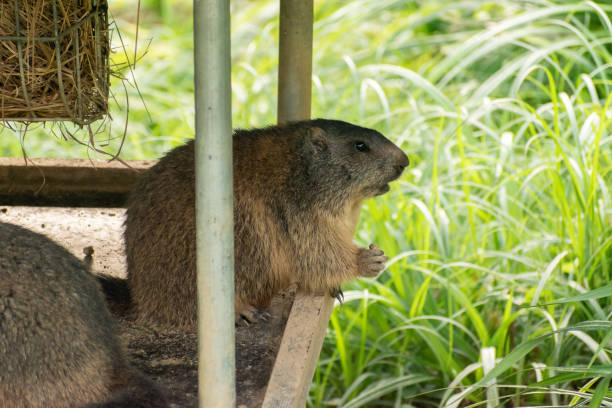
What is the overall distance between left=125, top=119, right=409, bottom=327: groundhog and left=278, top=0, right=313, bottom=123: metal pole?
0.17 metres

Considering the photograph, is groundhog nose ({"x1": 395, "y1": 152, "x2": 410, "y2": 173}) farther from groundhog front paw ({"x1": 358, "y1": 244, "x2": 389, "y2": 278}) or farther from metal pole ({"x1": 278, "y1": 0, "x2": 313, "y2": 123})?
metal pole ({"x1": 278, "y1": 0, "x2": 313, "y2": 123})

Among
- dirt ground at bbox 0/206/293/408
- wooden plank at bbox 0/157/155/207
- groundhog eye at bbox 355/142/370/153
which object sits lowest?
dirt ground at bbox 0/206/293/408

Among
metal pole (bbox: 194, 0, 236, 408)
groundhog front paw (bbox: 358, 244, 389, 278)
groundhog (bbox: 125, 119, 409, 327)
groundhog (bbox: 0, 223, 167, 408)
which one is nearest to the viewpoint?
metal pole (bbox: 194, 0, 236, 408)

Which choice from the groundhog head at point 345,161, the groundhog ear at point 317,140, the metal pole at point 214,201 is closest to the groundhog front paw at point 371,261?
the groundhog head at point 345,161

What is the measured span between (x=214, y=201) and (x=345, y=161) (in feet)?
4.98

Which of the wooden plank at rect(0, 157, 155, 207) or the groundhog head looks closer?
the groundhog head

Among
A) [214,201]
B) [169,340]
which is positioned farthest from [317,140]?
[214,201]

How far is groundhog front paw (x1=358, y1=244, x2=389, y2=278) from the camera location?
330 centimetres

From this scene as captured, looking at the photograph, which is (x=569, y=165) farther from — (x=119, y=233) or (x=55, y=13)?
(x=55, y=13)

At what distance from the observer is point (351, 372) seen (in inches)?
158

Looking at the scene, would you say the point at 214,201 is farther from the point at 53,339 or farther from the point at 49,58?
the point at 49,58

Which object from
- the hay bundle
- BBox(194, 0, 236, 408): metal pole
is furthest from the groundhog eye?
BBox(194, 0, 236, 408): metal pole

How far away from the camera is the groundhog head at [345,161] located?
3334 millimetres

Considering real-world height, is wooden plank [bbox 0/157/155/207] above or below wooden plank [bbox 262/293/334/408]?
above
